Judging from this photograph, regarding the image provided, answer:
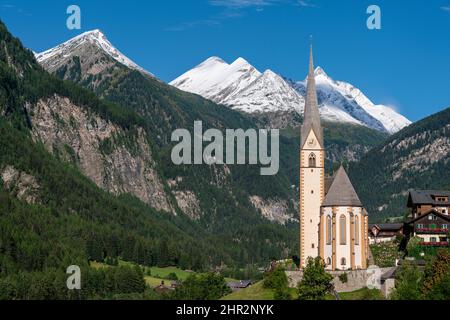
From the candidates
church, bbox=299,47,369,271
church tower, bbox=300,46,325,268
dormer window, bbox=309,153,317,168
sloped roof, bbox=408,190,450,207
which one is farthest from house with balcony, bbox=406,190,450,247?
dormer window, bbox=309,153,317,168

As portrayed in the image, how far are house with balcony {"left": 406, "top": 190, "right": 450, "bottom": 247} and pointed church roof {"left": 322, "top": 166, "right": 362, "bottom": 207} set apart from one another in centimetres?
1349

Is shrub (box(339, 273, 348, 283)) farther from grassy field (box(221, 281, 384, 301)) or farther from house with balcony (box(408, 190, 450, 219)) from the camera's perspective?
house with balcony (box(408, 190, 450, 219))

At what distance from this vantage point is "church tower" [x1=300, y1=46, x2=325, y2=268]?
509ft

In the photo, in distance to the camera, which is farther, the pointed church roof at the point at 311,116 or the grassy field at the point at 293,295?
the pointed church roof at the point at 311,116

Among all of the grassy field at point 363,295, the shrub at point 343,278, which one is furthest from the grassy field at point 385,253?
the grassy field at point 363,295

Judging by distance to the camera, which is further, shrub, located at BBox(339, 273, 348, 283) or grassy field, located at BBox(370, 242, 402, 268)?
grassy field, located at BBox(370, 242, 402, 268)

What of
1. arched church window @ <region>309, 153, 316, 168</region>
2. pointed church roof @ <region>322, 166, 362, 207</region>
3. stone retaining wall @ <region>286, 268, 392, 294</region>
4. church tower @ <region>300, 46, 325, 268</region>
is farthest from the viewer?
arched church window @ <region>309, 153, 316, 168</region>

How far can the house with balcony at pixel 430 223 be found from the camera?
161 m

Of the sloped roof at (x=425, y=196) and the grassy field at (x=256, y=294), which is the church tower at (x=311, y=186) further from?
the sloped roof at (x=425, y=196)
